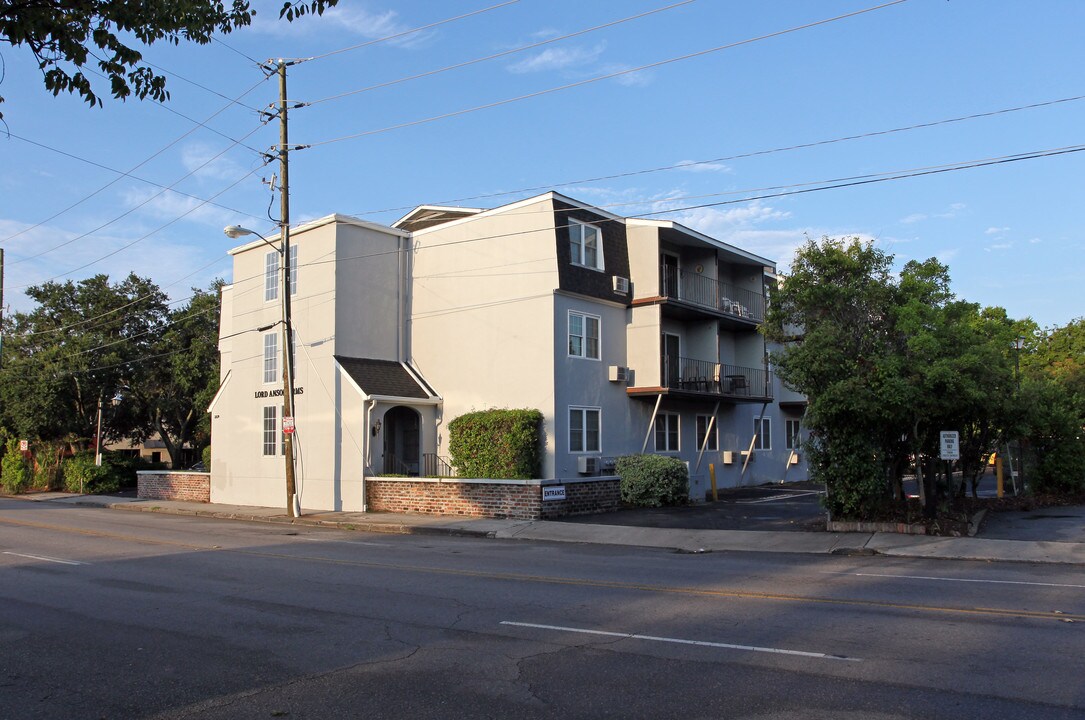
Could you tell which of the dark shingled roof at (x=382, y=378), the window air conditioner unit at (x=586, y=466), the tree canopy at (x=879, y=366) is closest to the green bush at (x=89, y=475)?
the dark shingled roof at (x=382, y=378)

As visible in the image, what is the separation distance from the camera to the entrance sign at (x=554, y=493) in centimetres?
2073

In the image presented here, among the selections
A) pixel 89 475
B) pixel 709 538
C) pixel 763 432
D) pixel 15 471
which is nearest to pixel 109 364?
pixel 89 475

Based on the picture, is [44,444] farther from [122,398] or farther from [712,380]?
[712,380]

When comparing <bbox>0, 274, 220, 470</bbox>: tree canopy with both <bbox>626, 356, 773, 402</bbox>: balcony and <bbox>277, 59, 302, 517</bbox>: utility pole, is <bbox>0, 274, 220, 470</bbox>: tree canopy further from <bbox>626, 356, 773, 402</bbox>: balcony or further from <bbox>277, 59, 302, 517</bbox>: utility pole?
<bbox>626, 356, 773, 402</bbox>: balcony

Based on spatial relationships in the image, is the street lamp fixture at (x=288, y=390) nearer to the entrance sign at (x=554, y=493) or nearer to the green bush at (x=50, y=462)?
the entrance sign at (x=554, y=493)

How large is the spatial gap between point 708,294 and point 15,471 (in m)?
35.1

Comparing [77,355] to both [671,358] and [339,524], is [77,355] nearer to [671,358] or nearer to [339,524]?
[339,524]

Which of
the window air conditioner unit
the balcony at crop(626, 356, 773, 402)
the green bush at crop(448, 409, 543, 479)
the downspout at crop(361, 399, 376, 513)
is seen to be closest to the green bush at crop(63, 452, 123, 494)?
the downspout at crop(361, 399, 376, 513)

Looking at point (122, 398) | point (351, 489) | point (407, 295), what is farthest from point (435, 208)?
point (122, 398)

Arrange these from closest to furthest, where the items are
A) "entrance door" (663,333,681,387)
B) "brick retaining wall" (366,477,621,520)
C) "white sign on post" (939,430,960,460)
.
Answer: "white sign on post" (939,430,960,460)
"brick retaining wall" (366,477,621,520)
"entrance door" (663,333,681,387)

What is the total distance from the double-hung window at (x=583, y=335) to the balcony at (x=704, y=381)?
2019 mm

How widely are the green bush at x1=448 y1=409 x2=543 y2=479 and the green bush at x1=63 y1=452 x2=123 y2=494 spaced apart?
2188cm

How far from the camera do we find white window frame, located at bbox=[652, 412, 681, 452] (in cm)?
2775

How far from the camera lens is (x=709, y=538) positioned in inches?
680
